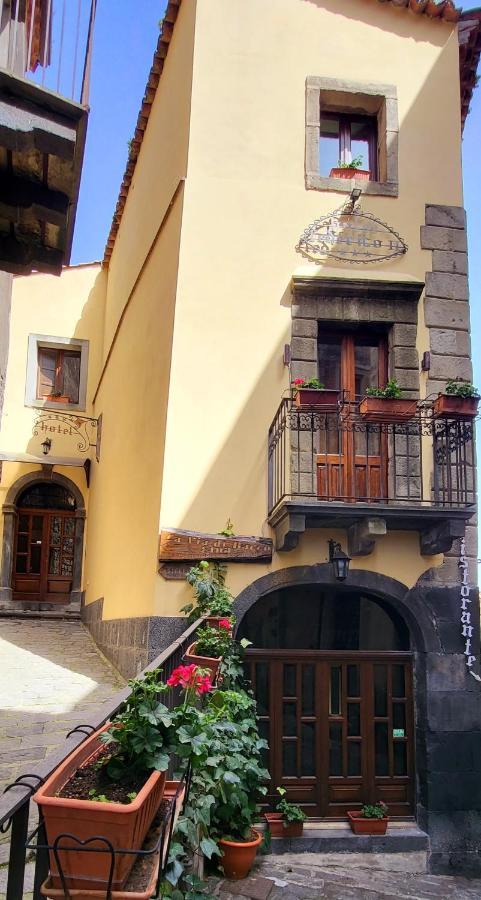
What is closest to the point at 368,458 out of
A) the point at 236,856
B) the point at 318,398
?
the point at 318,398

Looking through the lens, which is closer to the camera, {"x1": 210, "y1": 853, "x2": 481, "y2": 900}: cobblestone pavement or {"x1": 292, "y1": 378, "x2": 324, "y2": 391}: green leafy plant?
{"x1": 210, "y1": 853, "x2": 481, "y2": 900}: cobblestone pavement

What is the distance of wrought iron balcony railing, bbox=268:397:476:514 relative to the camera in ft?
23.3

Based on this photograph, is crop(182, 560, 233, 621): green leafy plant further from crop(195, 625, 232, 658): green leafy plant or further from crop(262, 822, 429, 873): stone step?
crop(262, 822, 429, 873): stone step

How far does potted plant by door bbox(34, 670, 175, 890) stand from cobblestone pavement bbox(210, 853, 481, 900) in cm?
379


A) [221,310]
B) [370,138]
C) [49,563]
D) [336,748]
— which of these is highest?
[370,138]

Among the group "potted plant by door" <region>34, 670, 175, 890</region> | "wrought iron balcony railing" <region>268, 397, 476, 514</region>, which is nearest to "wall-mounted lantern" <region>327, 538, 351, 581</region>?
"wrought iron balcony railing" <region>268, 397, 476, 514</region>

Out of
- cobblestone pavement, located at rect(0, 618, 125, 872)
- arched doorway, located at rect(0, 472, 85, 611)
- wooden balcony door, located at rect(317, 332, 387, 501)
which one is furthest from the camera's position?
arched doorway, located at rect(0, 472, 85, 611)

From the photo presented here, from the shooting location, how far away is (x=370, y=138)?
8594mm

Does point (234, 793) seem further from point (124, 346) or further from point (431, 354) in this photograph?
point (124, 346)

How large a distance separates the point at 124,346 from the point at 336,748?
6.01 meters

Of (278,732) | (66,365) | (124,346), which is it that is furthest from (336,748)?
(66,365)

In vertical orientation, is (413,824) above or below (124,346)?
below

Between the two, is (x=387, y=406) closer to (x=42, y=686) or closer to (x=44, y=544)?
(x=42, y=686)

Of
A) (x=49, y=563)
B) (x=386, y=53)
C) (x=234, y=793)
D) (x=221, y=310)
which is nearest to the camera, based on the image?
(x=234, y=793)
